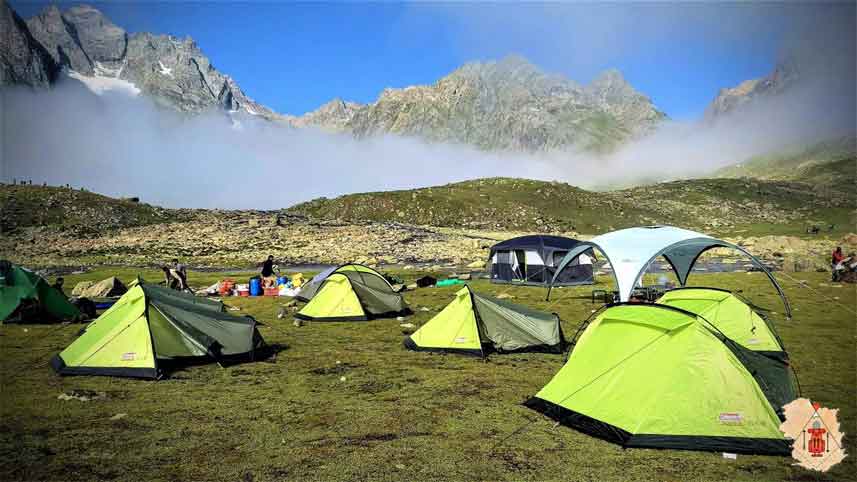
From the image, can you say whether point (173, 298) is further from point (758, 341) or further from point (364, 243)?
point (364, 243)

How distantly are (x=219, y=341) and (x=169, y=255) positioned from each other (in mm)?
49804

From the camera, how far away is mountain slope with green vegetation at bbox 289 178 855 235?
360 ft

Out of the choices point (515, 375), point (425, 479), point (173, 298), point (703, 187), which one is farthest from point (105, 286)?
point (703, 187)

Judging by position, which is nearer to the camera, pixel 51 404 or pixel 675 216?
pixel 51 404

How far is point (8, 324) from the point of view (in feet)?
64.2

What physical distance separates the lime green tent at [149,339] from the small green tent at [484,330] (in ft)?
16.9

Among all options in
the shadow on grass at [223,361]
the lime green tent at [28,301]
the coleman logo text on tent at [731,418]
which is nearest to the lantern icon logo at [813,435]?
the coleman logo text on tent at [731,418]

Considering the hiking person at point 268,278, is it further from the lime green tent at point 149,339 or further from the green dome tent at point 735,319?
the green dome tent at point 735,319

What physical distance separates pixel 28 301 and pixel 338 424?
16527mm

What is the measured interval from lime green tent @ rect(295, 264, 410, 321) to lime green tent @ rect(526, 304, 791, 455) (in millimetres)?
11673

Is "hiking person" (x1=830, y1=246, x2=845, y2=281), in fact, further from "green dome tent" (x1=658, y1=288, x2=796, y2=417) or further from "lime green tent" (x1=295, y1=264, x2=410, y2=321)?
"lime green tent" (x1=295, y1=264, x2=410, y2=321)

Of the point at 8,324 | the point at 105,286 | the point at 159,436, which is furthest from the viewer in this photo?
the point at 105,286

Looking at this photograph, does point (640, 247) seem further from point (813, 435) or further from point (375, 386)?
point (375, 386)

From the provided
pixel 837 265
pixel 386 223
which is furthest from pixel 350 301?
pixel 386 223
